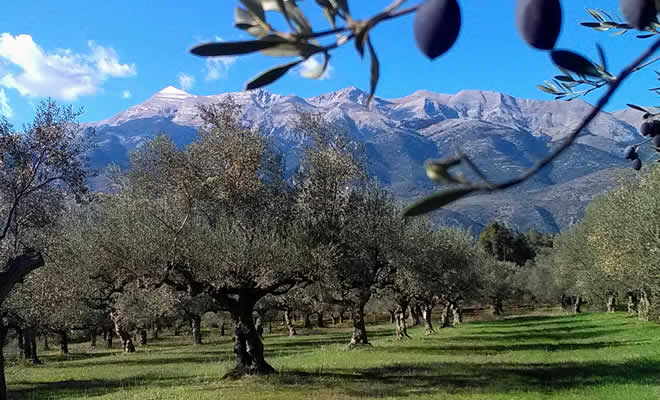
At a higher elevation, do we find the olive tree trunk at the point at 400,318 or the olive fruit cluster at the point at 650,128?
the olive fruit cluster at the point at 650,128

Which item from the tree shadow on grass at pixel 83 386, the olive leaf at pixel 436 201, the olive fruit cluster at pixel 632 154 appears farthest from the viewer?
the tree shadow on grass at pixel 83 386

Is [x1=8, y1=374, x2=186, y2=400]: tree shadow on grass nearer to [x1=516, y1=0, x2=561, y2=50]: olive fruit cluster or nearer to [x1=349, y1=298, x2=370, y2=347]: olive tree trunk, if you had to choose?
[x1=349, y1=298, x2=370, y2=347]: olive tree trunk

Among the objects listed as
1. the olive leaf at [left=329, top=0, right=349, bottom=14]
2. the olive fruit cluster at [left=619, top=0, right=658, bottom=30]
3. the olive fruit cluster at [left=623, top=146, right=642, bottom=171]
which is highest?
the olive fruit cluster at [left=623, top=146, right=642, bottom=171]

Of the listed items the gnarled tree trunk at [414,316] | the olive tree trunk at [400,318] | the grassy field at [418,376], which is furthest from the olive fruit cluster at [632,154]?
the gnarled tree trunk at [414,316]

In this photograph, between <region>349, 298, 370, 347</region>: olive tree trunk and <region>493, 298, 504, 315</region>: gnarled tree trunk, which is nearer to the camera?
<region>349, 298, 370, 347</region>: olive tree trunk

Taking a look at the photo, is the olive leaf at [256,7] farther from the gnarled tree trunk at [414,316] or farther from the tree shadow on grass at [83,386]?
the gnarled tree trunk at [414,316]

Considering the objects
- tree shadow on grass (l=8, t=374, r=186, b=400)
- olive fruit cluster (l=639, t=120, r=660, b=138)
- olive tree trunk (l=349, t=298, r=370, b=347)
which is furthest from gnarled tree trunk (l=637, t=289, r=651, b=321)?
olive fruit cluster (l=639, t=120, r=660, b=138)

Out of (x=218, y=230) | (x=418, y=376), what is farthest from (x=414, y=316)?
(x=218, y=230)

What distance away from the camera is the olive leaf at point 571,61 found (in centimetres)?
90

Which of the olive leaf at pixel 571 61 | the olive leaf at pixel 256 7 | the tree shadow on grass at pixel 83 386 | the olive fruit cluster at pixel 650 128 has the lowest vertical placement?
the tree shadow on grass at pixel 83 386

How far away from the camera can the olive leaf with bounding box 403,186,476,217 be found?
68 centimetres

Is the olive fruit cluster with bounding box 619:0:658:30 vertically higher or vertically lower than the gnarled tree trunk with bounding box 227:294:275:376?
higher

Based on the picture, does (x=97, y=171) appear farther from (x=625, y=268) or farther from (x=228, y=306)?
(x=625, y=268)

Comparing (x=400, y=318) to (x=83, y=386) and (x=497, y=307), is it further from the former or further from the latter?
(x=497, y=307)
